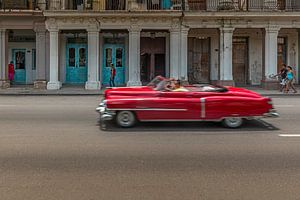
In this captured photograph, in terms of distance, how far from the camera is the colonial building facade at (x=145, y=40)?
27.5 meters

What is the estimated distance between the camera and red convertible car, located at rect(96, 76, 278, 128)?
10641 millimetres

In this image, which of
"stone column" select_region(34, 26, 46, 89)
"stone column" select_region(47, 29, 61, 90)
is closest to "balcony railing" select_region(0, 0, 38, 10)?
"stone column" select_region(34, 26, 46, 89)

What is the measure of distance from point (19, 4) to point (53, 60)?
5030 millimetres

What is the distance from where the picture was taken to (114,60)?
99.7ft

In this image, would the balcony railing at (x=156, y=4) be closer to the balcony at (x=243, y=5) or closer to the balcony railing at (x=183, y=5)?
the balcony railing at (x=183, y=5)

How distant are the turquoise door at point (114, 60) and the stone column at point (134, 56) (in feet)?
8.45

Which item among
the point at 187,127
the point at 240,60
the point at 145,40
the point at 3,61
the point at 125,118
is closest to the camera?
the point at 125,118

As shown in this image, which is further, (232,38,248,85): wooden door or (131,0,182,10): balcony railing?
(232,38,248,85): wooden door

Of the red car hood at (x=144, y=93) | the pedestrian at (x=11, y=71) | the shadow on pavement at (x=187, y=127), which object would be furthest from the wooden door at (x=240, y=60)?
the red car hood at (x=144, y=93)

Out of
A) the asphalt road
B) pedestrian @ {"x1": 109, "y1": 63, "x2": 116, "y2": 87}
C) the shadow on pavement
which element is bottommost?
the asphalt road

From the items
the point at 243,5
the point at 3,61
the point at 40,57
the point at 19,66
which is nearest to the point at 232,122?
the point at 243,5

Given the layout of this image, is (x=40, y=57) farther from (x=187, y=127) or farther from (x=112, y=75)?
(x=187, y=127)

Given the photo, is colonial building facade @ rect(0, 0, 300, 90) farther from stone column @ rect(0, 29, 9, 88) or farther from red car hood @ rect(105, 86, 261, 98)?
red car hood @ rect(105, 86, 261, 98)

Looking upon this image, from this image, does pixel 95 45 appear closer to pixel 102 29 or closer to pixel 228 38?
pixel 102 29
